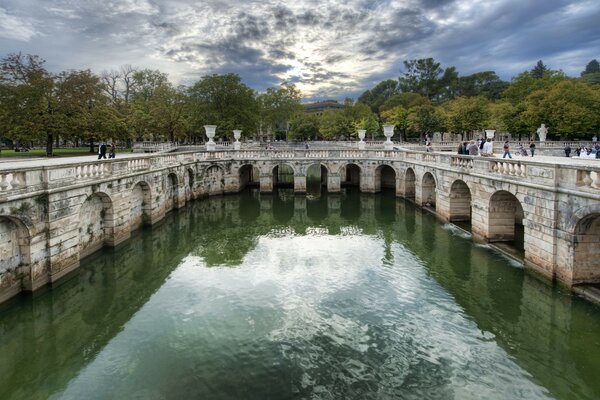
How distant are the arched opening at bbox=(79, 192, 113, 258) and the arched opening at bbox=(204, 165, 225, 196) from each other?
18.5 meters

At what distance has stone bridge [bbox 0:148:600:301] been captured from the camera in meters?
14.2

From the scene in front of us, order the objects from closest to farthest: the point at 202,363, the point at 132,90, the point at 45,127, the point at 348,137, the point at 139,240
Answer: the point at 202,363 < the point at 139,240 < the point at 45,127 < the point at 132,90 < the point at 348,137

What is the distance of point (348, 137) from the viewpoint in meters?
91.6

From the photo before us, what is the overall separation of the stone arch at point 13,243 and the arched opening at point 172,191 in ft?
56.0

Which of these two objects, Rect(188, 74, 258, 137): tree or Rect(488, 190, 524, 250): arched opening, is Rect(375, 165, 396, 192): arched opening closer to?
Rect(488, 190, 524, 250): arched opening

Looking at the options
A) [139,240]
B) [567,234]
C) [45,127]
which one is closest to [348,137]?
[45,127]

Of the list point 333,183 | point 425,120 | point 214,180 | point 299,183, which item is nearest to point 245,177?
point 214,180

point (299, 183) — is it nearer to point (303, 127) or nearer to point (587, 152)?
point (587, 152)

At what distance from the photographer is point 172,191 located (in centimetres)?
3338

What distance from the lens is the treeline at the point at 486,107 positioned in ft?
163

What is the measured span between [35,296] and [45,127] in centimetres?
3002

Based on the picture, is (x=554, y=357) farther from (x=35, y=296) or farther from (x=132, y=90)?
(x=132, y=90)

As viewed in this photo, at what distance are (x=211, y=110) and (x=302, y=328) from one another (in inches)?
1999

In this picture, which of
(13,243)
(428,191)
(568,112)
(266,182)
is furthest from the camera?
(568,112)
